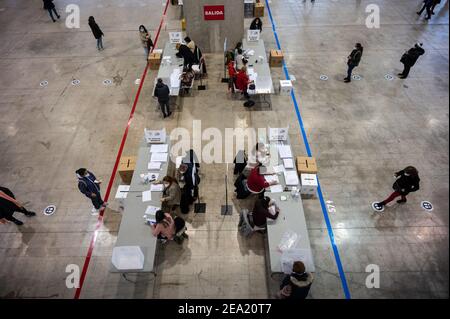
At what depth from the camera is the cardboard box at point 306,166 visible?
7320 millimetres

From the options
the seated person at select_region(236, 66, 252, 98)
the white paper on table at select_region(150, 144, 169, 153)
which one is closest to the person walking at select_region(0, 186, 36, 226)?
the white paper on table at select_region(150, 144, 169, 153)

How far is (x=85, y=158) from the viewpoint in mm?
8570

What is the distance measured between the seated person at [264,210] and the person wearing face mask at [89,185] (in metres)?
3.70

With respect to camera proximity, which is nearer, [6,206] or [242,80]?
[6,206]

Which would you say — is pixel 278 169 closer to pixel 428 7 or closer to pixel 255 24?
pixel 255 24

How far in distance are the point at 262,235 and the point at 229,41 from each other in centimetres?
855

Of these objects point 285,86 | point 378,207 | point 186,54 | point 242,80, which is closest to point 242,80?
point 242,80

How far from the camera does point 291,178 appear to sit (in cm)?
671

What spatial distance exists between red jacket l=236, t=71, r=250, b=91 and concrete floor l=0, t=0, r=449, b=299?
30.3 inches

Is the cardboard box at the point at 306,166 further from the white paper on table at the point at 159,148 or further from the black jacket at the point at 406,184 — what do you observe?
the white paper on table at the point at 159,148

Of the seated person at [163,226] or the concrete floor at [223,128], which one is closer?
the seated person at [163,226]

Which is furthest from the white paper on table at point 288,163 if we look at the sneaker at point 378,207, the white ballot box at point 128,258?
the white ballot box at point 128,258

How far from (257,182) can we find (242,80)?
13.7 ft
